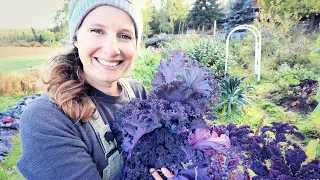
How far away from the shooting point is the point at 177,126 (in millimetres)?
A: 984

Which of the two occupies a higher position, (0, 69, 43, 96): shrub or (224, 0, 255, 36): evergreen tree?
(224, 0, 255, 36): evergreen tree

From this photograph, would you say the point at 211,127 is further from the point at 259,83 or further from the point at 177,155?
the point at 259,83

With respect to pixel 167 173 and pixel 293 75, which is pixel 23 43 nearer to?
pixel 167 173

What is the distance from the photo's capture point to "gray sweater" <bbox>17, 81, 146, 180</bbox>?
90 cm

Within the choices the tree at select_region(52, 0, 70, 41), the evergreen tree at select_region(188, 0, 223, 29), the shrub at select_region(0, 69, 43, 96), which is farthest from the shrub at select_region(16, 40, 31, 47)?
the evergreen tree at select_region(188, 0, 223, 29)

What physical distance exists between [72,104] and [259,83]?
690cm

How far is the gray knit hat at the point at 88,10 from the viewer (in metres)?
1.11

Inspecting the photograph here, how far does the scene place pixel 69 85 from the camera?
113 centimetres

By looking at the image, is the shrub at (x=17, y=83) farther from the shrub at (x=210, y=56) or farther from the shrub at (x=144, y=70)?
the shrub at (x=210, y=56)

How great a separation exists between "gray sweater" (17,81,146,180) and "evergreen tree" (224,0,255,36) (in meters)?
14.0

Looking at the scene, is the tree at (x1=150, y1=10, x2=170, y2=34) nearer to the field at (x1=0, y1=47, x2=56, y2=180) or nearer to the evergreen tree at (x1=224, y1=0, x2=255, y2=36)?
the evergreen tree at (x1=224, y1=0, x2=255, y2=36)

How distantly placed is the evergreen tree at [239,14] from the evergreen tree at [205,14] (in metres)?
1.04

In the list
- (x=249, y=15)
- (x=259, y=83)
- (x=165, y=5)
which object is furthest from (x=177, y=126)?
(x=249, y=15)

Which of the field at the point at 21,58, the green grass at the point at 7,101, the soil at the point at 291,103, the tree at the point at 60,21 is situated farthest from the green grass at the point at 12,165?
the soil at the point at 291,103
